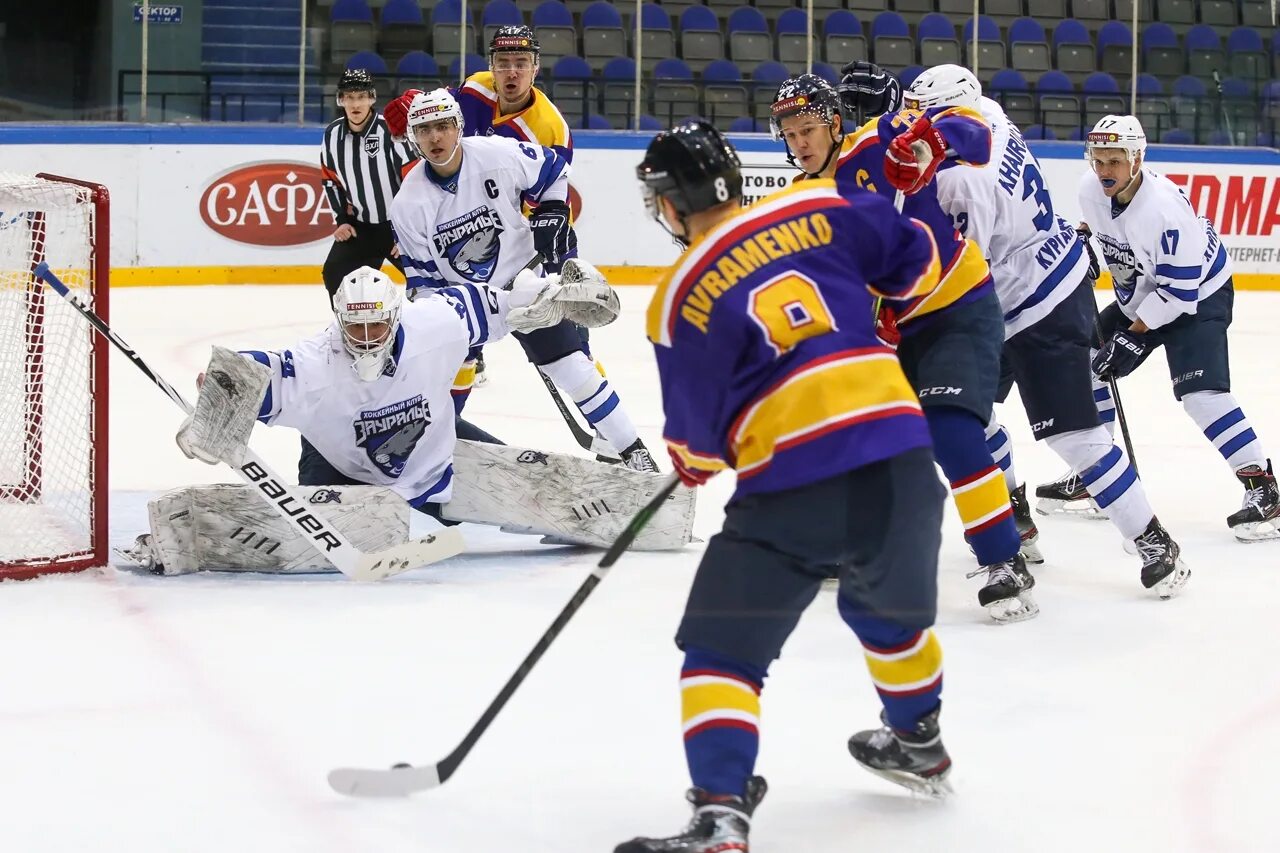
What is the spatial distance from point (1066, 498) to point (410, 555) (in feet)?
6.31

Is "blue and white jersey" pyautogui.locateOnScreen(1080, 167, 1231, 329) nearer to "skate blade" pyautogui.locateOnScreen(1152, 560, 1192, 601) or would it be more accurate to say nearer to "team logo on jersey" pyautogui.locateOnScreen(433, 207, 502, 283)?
"skate blade" pyautogui.locateOnScreen(1152, 560, 1192, 601)

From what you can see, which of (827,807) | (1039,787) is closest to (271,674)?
(827,807)

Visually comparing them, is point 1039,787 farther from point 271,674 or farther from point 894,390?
point 271,674

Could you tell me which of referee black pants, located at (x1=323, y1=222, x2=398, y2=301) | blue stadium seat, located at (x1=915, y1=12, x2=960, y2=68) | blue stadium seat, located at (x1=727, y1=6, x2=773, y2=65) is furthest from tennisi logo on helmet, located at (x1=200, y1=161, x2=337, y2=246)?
blue stadium seat, located at (x1=915, y1=12, x2=960, y2=68)

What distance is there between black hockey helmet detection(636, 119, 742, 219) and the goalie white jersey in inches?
100

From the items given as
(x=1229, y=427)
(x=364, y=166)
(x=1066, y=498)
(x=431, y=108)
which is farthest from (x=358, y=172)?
(x=1229, y=427)

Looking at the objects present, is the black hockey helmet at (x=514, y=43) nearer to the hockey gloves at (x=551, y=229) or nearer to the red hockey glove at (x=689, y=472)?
the hockey gloves at (x=551, y=229)

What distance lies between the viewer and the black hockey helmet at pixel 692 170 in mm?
2096

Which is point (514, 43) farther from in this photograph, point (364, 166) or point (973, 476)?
point (973, 476)

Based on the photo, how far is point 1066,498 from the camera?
15.0ft

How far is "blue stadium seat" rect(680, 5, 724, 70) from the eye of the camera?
31.2ft

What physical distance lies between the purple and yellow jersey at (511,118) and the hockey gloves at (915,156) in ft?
7.79

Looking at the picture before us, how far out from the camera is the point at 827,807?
8.08 ft

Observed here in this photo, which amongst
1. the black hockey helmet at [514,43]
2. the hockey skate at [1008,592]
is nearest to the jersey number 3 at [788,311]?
the hockey skate at [1008,592]
